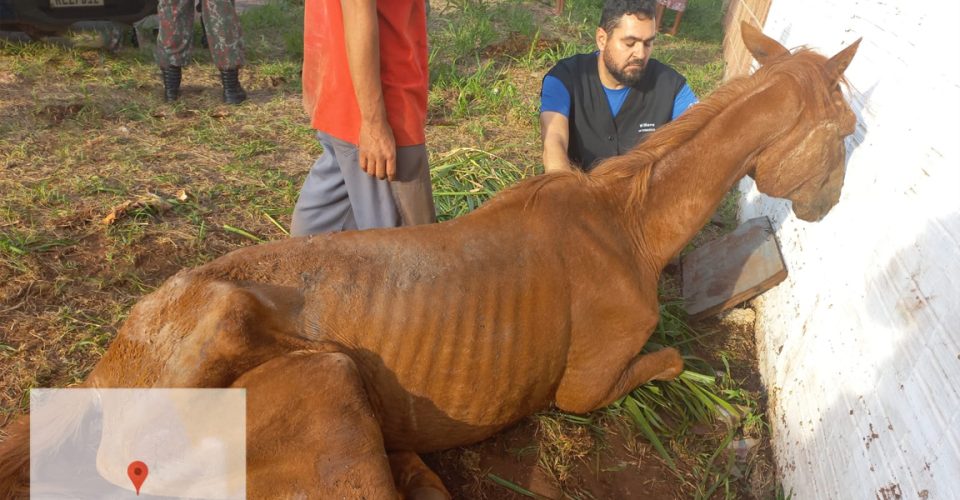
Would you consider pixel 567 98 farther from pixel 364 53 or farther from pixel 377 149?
pixel 364 53

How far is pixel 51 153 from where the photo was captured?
5059mm

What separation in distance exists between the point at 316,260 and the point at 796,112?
2085mm

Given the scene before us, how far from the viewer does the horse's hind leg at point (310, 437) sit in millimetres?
2021

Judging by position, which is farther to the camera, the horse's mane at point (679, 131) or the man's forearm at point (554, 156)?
the man's forearm at point (554, 156)

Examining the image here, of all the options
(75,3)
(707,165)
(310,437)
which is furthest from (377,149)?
(75,3)

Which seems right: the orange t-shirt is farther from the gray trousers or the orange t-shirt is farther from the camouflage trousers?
the camouflage trousers

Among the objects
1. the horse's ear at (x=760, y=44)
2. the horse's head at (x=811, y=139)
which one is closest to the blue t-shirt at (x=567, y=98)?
the horse's ear at (x=760, y=44)

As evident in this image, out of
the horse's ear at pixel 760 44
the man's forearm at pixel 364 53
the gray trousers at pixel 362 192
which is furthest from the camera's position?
the horse's ear at pixel 760 44

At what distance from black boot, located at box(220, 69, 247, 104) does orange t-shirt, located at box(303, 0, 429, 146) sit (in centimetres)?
387

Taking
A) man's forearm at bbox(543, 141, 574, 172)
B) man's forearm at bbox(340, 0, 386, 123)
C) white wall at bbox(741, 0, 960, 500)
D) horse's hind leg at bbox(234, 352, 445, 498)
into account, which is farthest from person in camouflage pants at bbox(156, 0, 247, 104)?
white wall at bbox(741, 0, 960, 500)

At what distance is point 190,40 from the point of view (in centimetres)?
634

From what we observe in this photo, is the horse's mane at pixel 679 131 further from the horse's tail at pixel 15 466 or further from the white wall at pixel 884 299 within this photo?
the horse's tail at pixel 15 466

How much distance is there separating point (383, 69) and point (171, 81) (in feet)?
14.6

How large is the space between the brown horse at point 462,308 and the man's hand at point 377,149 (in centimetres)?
40
